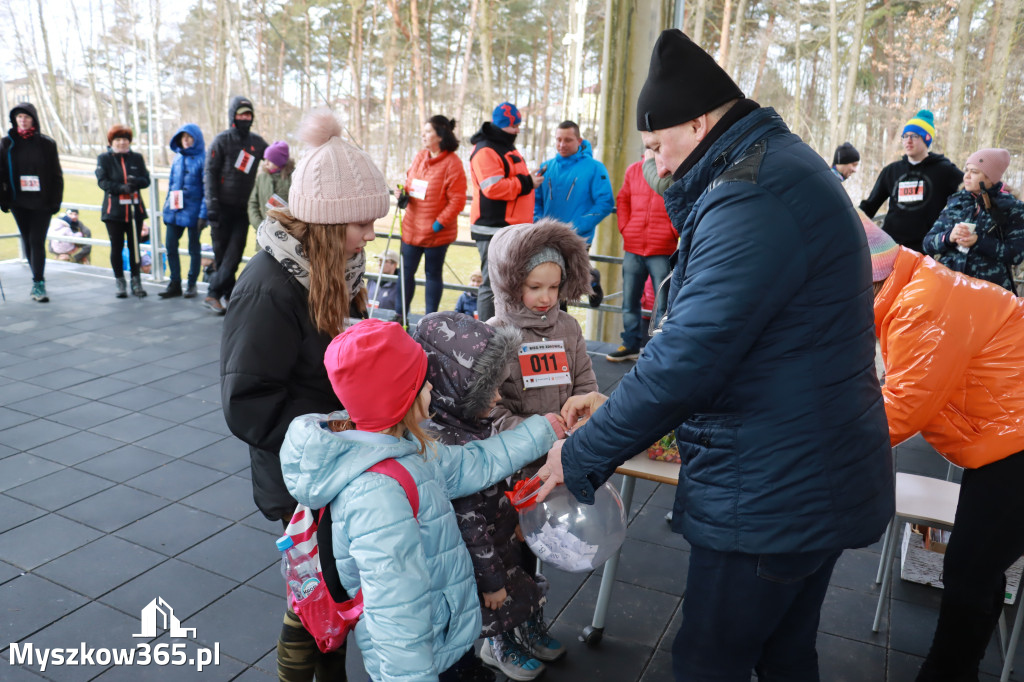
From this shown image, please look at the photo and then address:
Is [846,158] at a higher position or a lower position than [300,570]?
higher

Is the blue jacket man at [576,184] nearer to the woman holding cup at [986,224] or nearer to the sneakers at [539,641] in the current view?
the woman holding cup at [986,224]

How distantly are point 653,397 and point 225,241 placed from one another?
19.9ft

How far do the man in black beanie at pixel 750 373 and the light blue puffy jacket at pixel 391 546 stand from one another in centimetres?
35

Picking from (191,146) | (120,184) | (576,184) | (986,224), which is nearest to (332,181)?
(576,184)

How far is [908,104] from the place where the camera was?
7227 millimetres

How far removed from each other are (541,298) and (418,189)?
11.6ft

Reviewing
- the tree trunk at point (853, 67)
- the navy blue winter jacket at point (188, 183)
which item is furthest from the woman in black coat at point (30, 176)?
the tree trunk at point (853, 67)

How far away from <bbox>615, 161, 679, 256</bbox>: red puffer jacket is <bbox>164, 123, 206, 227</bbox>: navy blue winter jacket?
3882mm

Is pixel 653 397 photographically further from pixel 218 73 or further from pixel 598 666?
pixel 218 73

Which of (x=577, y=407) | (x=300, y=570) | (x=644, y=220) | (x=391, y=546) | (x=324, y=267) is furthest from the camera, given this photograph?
(x=644, y=220)

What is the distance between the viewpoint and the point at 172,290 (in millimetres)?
7254

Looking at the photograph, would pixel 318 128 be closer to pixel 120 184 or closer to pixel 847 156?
pixel 847 156

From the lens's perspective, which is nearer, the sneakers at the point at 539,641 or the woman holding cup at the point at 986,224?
the sneakers at the point at 539,641

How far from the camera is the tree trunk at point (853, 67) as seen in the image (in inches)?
291
